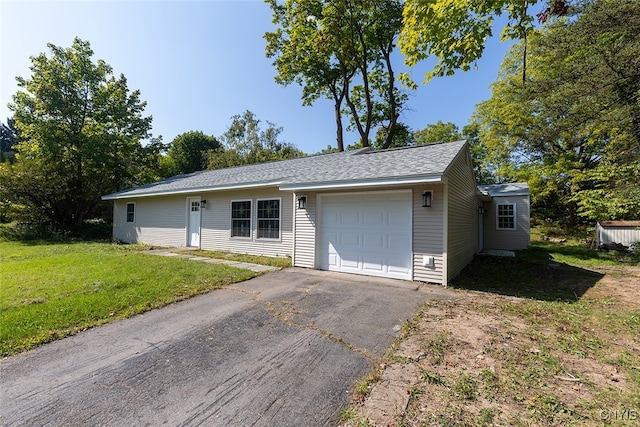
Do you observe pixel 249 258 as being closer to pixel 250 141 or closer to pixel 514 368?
pixel 514 368

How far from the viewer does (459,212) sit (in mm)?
7203

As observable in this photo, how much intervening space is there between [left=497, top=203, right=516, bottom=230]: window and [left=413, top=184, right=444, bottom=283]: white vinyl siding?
916 centimetres

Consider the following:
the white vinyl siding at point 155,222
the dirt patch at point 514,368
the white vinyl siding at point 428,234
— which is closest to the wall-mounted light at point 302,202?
the white vinyl siding at point 428,234

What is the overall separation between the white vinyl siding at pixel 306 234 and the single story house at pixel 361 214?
27mm

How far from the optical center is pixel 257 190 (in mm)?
9430

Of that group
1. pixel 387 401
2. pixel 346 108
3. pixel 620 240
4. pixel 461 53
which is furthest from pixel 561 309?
pixel 346 108

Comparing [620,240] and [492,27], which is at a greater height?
[492,27]

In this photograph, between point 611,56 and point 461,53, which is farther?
point 611,56

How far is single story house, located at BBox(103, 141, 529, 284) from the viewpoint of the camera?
5.84 metres

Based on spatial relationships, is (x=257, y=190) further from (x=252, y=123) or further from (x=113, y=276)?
(x=252, y=123)

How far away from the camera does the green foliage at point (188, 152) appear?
1224 inches

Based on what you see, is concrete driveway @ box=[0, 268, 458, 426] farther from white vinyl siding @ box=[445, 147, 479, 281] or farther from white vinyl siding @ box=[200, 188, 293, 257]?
white vinyl siding @ box=[200, 188, 293, 257]

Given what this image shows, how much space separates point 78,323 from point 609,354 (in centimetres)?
642

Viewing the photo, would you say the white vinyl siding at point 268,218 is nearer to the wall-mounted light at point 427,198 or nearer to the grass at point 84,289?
the grass at point 84,289
